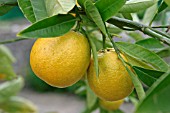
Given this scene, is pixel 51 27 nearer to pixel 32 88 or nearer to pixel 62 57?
pixel 62 57

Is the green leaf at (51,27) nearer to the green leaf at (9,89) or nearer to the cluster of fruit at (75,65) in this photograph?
the cluster of fruit at (75,65)

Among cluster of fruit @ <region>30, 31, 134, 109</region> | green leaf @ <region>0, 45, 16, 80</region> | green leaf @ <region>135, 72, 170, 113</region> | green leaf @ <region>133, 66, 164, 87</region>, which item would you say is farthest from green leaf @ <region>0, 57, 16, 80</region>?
green leaf @ <region>135, 72, 170, 113</region>

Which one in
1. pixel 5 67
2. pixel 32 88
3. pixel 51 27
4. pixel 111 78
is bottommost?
pixel 32 88

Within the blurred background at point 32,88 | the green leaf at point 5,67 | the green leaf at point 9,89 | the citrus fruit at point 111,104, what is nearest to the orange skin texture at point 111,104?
the citrus fruit at point 111,104

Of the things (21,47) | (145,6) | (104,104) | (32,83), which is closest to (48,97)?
(32,83)

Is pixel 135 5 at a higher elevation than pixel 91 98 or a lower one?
higher

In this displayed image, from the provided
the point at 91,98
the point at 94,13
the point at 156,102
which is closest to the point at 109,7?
the point at 94,13

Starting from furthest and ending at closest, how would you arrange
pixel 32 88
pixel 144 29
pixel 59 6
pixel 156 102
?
pixel 32 88 < pixel 144 29 < pixel 59 6 < pixel 156 102

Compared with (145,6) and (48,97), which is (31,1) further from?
(48,97)
